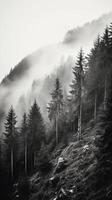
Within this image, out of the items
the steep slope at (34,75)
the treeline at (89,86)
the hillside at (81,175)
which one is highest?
the steep slope at (34,75)

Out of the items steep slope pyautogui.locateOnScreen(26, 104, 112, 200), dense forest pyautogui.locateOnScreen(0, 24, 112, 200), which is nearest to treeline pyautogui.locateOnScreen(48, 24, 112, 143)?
dense forest pyautogui.locateOnScreen(0, 24, 112, 200)

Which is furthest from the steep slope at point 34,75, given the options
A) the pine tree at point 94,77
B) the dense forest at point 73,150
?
the pine tree at point 94,77

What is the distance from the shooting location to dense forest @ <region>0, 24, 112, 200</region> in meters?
17.6

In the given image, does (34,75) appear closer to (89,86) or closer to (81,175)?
(89,86)

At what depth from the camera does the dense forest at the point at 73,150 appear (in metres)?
17.6

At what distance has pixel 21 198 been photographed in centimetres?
2492

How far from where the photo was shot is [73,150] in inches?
1135

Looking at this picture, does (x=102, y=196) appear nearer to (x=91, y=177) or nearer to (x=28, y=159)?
(x=91, y=177)

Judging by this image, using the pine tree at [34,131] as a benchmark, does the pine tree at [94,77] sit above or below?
above

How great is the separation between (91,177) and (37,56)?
6147 inches

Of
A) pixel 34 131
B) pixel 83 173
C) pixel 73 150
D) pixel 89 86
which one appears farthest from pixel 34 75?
pixel 83 173

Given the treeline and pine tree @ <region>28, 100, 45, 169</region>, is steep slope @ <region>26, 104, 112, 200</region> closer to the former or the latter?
the treeline

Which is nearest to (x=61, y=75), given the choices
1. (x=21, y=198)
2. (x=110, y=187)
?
(x=21, y=198)

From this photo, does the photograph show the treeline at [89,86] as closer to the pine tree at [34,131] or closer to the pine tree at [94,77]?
the pine tree at [94,77]
